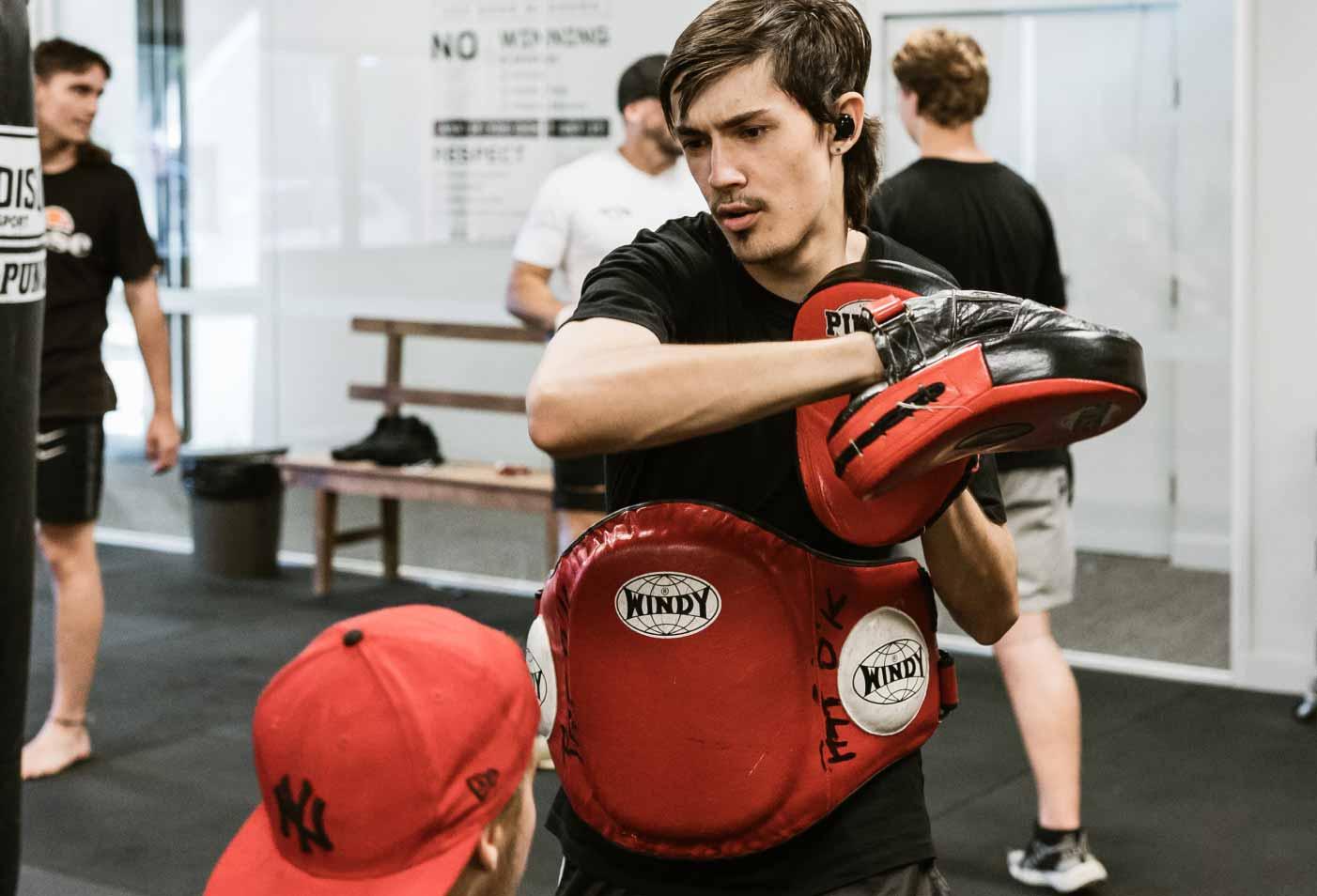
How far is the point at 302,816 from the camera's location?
1283 mm

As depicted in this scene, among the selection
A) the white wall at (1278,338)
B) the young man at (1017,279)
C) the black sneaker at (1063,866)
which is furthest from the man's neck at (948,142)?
the white wall at (1278,338)

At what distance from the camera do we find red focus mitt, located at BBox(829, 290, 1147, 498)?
117 centimetres

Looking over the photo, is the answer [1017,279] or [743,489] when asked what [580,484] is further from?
[743,489]

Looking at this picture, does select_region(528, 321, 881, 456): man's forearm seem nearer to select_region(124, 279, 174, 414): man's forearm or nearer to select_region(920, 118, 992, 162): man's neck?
select_region(920, 118, 992, 162): man's neck

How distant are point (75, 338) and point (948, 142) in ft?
6.73

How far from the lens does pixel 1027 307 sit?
1209 millimetres

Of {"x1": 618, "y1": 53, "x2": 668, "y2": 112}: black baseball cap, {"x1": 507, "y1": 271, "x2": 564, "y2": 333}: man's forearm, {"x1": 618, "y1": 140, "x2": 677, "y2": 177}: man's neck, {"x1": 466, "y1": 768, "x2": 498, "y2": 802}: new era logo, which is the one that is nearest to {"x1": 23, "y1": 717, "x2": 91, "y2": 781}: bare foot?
{"x1": 507, "y1": 271, "x2": 564, "y2": 333}: man's forearm

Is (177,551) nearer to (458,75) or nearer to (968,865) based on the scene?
(458,75)

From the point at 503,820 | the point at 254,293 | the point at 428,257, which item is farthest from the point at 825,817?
the point at 254,293

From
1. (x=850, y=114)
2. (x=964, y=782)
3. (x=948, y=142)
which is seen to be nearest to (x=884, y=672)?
(x=850, y=114)

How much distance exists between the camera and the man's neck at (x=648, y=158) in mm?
3955

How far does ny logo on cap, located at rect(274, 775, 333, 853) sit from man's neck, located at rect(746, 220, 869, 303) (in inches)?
23.5

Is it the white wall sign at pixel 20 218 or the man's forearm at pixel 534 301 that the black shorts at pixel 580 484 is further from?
the white wall sign at pixel 20 218

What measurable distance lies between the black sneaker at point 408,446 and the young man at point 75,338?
187 cm
